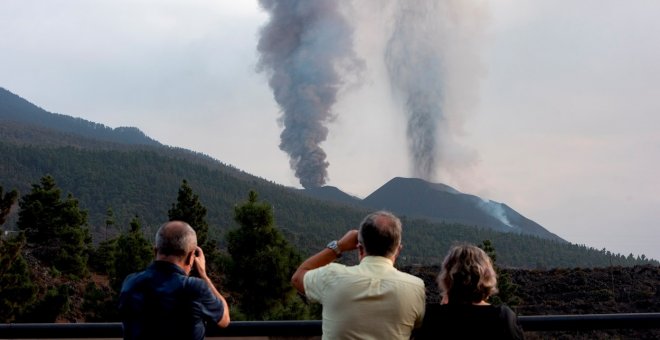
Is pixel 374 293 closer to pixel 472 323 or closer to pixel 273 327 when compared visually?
pixel 472 323

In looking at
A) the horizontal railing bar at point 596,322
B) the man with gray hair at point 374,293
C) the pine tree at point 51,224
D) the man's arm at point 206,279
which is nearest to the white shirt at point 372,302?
the man with gray hair at point 374,293

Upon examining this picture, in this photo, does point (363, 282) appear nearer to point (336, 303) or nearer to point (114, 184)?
point (336, 303)

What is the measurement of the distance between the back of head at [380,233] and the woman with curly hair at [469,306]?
0.84 ft

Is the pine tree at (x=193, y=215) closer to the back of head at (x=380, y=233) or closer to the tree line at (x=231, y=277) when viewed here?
the tree line at (x=231, y=277)

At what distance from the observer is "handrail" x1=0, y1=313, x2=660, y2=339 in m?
4.38

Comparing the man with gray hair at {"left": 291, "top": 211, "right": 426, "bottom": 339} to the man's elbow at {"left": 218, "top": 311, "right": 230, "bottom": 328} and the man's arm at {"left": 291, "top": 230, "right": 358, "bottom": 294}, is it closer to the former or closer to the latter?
the man's arm at {"left": 291, "top": 230, "right": 358, "bottom": 294}

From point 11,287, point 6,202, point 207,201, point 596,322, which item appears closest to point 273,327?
point 596,322

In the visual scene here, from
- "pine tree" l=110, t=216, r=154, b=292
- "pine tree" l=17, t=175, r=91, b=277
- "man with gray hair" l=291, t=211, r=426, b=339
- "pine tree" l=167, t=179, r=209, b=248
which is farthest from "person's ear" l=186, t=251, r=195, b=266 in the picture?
"pine tree" l=17, t=175, r=91, b=277

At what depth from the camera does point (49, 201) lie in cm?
4934

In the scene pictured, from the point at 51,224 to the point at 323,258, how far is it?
1871 inches

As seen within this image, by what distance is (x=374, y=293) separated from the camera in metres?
3.80

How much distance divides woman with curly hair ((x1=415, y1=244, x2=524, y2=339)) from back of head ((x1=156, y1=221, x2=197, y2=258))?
3.72 ft

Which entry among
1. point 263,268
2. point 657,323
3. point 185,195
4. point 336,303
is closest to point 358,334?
point 336,303

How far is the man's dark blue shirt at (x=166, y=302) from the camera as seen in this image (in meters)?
3.82
